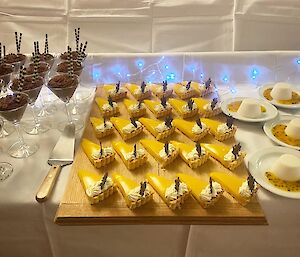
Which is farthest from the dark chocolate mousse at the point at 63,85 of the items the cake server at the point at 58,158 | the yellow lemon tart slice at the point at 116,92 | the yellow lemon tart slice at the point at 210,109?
the yellow lemon tart slice at the point at 210,109

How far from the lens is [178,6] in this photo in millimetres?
1593

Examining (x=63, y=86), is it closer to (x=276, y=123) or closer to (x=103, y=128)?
(x=103, y=128)

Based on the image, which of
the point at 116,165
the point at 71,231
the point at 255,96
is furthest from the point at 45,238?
the point at 255,96

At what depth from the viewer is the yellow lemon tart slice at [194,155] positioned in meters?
0.98

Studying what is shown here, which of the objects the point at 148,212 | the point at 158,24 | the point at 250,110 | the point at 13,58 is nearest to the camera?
the point at 148,212

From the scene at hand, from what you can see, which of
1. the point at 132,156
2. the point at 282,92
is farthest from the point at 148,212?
the point at 282,92

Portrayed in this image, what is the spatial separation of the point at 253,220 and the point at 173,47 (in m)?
1.02

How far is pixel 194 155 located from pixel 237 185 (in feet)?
0.49

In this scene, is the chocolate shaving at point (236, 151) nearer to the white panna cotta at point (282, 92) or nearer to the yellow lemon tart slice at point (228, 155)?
the yellow lemon tart slice at point (228, 155)

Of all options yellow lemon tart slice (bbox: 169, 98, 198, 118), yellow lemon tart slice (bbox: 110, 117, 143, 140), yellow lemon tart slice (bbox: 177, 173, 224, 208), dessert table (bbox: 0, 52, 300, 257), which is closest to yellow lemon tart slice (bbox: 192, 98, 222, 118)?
yellow lemon tart slice (bbox: 169, 98, 198, 118)

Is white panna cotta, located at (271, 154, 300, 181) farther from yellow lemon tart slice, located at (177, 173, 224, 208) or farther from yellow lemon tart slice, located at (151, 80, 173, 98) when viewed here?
yellow lemon tart slice, located at (151, 80, 173, 98)

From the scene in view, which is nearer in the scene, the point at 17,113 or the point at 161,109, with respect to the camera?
the point at 17,113

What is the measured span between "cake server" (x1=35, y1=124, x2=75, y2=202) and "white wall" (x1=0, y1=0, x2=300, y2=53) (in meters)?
0.66

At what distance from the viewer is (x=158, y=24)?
1623 millimetres
